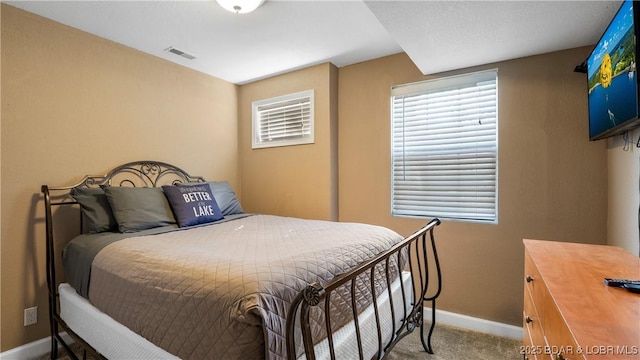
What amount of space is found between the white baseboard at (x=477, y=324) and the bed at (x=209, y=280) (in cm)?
26

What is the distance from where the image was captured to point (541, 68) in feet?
7.16

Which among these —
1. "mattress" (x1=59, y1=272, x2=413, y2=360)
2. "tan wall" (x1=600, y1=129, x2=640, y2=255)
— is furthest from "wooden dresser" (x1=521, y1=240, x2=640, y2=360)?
"mattress" (x1=59, y1=272, x2=413, y2=360)

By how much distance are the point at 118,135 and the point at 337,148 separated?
2011 millimetres

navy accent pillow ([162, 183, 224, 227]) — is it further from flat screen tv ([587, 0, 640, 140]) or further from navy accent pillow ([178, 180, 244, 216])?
flat screen tv ([587, 0, 640, 140])

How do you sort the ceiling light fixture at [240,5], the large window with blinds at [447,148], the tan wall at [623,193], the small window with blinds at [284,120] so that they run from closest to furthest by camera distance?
the tan wall at [623,193] → the ceiling light fixture at [240,5] → the large window with blinds at [447,148] → the small window with blinds at [284,120]

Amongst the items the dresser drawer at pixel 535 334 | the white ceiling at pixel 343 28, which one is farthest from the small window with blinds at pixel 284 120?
the dresser drawer at pixel 535 334

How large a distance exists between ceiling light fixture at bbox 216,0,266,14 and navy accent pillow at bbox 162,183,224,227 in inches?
56.5

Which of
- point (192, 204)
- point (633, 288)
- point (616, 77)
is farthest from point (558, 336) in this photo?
point (192, 204)

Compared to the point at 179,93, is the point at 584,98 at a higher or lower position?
lower

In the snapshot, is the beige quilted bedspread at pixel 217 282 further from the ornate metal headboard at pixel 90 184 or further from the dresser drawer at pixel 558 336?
the dresser drawer at pixel 558 336

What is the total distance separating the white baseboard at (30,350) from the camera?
6.49ft

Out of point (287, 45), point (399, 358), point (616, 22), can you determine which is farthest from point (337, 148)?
point (616, 22)

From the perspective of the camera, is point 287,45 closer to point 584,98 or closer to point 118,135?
point 118,135

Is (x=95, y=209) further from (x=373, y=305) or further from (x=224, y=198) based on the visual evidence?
(x=373, y=305)
